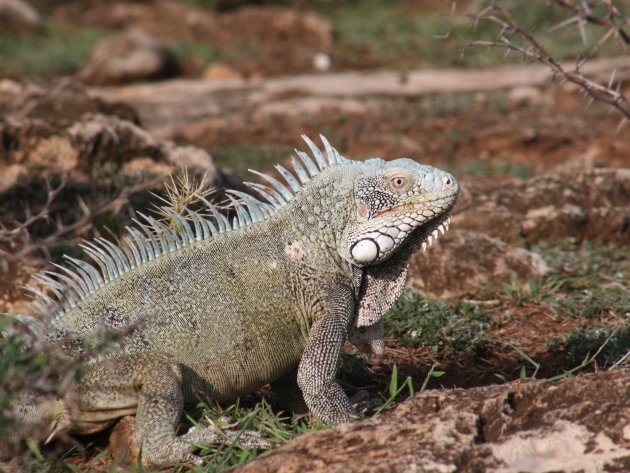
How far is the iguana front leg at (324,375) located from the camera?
4.54 m

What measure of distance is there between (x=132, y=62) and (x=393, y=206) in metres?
13.6

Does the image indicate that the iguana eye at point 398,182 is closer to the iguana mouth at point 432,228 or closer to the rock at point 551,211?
the iguana mouth at point 432,228

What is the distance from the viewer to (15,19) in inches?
815

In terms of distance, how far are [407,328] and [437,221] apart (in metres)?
1.69

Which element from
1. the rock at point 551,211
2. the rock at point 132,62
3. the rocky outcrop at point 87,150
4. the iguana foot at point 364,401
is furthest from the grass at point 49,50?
the iguana foot at point 364,401

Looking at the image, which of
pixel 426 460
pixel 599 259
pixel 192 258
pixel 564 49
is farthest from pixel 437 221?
pixel 564 49

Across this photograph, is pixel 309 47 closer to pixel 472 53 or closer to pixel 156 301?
pixel 472 53

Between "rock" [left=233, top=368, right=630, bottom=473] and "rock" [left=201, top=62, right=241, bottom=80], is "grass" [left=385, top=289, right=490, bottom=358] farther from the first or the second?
"rock" [left=201, top=62, right=241, bottom=80]

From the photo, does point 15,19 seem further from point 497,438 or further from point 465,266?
point 497,438

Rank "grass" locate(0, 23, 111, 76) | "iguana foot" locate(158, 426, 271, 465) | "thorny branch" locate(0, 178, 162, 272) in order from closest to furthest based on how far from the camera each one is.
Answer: "thorny branch" locate(0, 178, 162, 272), "iguana foot" locate(158, 426, 271, 465), "grass" locate(0, 23, 111, 76)

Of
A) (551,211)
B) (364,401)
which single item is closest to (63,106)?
(551,211)

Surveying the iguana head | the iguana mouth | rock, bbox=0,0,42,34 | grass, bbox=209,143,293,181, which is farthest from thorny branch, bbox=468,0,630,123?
rock, bbox=0,0,42,34

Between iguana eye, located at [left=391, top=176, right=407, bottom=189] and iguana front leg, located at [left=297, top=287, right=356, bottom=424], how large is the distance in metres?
0.80

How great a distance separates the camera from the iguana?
4555 mm
